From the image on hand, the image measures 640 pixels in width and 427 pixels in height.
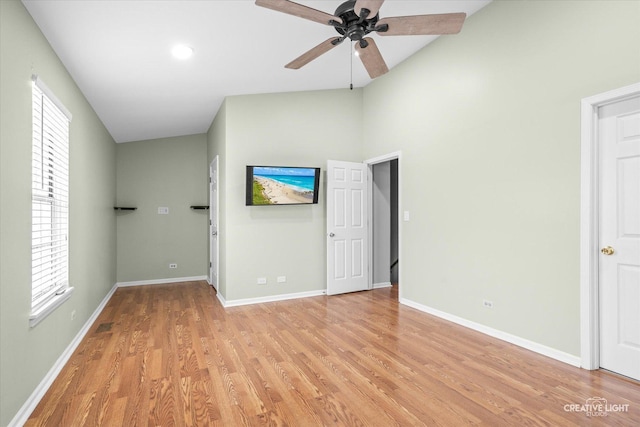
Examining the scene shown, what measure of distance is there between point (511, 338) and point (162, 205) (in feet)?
19.9

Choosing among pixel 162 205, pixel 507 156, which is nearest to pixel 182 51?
pixel 507 156

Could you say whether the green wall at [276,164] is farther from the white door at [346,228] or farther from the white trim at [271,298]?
the white door at [346,228]

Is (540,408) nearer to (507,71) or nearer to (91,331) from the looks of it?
(507,71)

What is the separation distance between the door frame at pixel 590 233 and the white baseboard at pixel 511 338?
0.12 meters

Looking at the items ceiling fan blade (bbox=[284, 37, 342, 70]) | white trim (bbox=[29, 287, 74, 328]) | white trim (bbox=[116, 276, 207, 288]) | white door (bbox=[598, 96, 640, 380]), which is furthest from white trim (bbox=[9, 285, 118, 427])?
white door (bbox=[598, 96, 640, 380])

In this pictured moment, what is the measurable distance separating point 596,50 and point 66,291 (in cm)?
Result: 484

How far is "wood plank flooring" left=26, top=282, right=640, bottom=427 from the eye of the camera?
2162 millimetres

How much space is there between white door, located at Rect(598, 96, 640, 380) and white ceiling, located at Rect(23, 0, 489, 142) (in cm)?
183

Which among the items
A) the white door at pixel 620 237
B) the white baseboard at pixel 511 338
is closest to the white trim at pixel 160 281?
the white baseboard at pixel 511 338

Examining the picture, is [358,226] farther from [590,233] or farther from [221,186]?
[590,233]

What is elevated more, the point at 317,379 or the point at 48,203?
the point at 48,203

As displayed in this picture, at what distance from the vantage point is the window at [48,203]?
2537mm

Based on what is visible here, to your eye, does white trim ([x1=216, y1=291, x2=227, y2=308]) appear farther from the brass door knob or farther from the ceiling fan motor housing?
the brass door knob

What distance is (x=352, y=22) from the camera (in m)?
2.50
